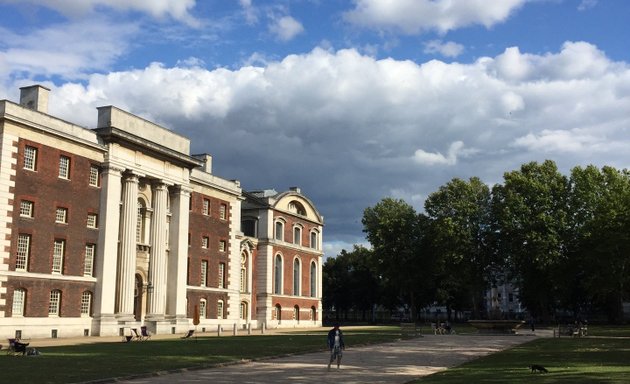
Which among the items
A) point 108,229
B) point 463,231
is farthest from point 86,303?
point 463,231

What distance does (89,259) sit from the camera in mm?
44656

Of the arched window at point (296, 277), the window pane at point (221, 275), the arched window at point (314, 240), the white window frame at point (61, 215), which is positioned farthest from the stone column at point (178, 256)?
the arched window at point (314, 240)

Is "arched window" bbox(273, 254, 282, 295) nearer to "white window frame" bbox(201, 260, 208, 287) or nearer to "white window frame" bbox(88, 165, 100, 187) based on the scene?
"white window frame" bbox(201, 260, 208, 287)

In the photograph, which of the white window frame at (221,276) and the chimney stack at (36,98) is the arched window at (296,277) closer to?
the white window frame at (221,276)

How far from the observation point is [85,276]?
44.1 meters

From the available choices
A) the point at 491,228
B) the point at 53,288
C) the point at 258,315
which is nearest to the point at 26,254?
the point at 53,288

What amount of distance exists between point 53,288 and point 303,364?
2360cm

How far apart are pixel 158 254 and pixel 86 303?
25.9 feet

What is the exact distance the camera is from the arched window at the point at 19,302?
1533 inches

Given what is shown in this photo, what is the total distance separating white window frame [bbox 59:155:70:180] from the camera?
4247 centimetres

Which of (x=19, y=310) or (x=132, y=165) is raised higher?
(x=132, y=165)

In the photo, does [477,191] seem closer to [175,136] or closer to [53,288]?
[175,136]

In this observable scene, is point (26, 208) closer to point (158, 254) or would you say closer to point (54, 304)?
point (54, 304)

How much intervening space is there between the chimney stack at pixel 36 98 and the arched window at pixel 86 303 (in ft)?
41.1
